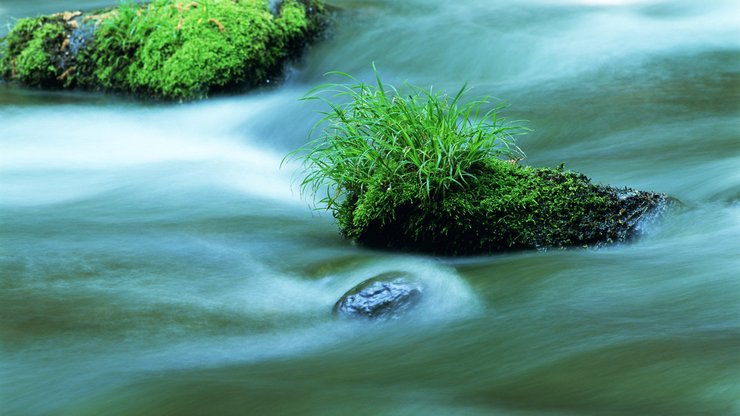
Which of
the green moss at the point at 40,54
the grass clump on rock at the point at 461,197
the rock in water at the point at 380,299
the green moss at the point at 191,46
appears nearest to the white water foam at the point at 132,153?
the green moss at the point at 191,46

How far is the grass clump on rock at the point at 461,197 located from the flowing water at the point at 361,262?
128 mm

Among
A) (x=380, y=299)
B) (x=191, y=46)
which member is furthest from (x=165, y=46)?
(x=380, y=299)

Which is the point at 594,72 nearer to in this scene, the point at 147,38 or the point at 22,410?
the point at 147,38

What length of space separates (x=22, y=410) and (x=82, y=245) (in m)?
1.85

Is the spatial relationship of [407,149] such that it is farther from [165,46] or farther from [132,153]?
[165,46]

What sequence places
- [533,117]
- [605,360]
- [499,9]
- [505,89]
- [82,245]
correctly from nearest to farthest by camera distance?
1. [605,360]
2. [82,245]
3. [533,117]
4. [505,89]
5. [499,9]

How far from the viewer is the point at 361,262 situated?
4652mm

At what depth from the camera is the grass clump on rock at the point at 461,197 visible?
4.72 metres

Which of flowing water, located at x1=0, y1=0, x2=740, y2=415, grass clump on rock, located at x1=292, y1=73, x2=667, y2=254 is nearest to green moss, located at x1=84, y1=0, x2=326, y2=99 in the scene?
flowing water, located at x1=0, y1=0, x2=740, y2=415

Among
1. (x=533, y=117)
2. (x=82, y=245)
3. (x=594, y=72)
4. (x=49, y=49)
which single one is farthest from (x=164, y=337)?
(x=49, y=49)

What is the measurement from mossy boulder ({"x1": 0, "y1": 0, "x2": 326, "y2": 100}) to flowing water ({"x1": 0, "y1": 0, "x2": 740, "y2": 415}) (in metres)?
0.19

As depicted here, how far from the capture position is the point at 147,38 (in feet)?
26.6

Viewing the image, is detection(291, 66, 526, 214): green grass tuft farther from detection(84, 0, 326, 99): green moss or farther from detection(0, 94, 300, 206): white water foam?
detection(84, 0, 326, 99): green moss

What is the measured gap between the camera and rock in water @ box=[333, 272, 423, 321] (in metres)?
4.01
